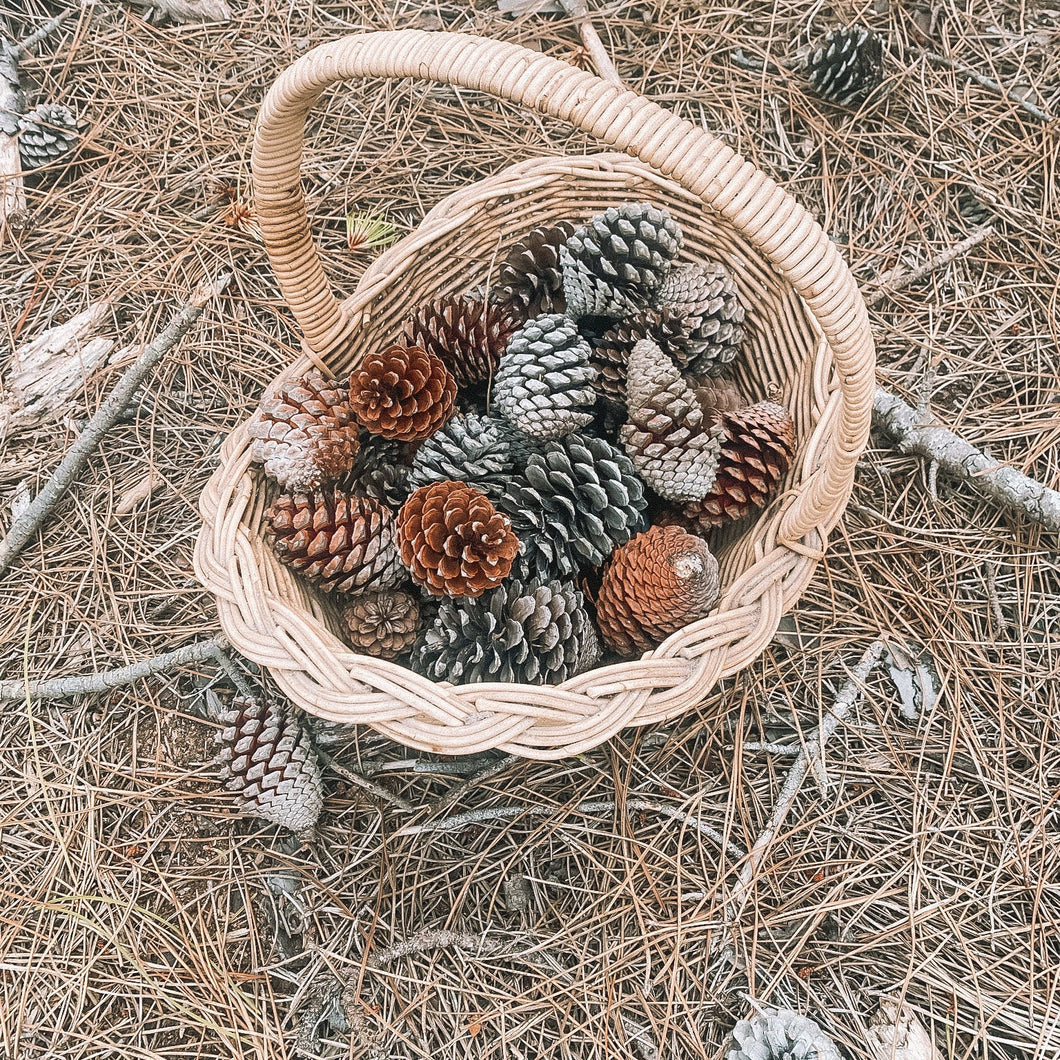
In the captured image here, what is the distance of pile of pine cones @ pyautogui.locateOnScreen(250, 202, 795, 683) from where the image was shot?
1.17 m

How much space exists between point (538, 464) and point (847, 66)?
120 cm

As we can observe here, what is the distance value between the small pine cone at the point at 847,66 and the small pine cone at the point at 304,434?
1294mm

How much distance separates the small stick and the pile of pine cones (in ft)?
1.56

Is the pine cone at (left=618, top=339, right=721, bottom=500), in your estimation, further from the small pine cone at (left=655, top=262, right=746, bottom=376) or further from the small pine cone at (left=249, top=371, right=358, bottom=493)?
the small pine cone at (left=249, top=371, right=358, bottom=493)

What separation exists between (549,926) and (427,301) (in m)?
1.10

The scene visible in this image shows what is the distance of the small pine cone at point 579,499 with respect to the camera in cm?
Answer: 124

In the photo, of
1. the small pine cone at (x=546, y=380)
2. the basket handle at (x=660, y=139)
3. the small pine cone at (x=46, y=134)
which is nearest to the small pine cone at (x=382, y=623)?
the small pine cone at (x=546, y=380)

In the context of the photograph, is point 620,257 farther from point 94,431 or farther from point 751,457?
point 94,431

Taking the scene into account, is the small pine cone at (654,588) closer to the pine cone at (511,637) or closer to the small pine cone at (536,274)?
the pine cone at (511,637)

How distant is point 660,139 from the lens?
0.86m

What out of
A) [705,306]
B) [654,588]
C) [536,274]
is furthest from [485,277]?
[654,588]

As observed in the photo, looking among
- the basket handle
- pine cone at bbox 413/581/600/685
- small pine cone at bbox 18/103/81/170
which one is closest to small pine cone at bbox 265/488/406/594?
pine cone at bbox 413/581/600/685

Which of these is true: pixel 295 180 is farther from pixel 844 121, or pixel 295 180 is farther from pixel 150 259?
pixel 844 121

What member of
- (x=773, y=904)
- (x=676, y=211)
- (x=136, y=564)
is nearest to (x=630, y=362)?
(x=676, y=211)
